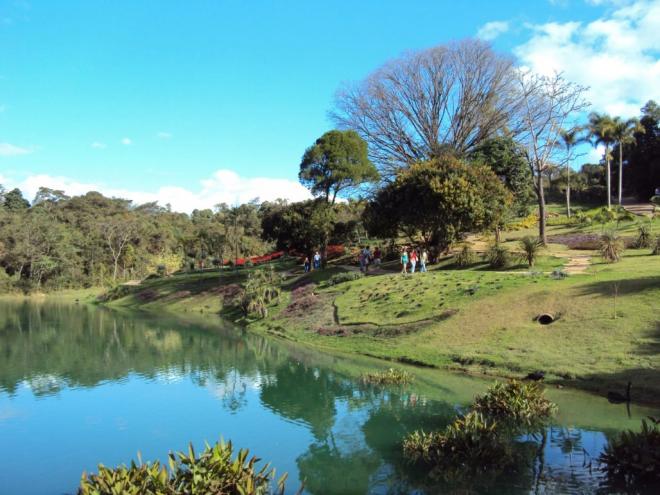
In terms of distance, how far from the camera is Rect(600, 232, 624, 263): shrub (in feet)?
92.1

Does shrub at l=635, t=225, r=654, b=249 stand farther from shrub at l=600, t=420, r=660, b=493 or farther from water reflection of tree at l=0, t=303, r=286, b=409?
shrub at l=600, t=420, r=660, b=493

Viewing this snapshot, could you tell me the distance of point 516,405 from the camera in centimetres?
1339


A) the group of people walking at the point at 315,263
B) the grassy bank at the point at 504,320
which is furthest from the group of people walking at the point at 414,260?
the group of people walking at the point at 315,263

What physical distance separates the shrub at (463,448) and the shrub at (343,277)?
2503 centimetres

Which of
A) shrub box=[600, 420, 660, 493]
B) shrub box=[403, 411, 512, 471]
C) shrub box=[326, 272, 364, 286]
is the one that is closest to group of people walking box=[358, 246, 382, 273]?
shrub box=[326, 272, 364, 286]

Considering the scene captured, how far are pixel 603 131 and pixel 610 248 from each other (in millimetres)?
34292

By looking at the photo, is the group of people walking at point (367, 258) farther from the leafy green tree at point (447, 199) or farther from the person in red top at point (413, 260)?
the person in red top at point (413, 260)

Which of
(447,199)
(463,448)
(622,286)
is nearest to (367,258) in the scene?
(447,199)

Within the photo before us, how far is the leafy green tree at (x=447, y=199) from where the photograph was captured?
3306cm

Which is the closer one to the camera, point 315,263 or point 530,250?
point 530,250

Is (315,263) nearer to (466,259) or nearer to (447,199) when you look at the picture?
(466,259)

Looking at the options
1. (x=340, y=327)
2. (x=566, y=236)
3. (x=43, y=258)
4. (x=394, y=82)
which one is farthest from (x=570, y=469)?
(x=43, y=258)

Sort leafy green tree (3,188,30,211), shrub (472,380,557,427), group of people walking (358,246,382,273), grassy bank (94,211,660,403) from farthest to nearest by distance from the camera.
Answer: leafy green tree (3,188,30,211), group of people walking (358,246,382,273), grassy bank (94,211,660,403), shrub (472,380,557,427)

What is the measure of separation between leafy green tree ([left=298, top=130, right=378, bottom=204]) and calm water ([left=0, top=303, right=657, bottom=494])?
18.5m
